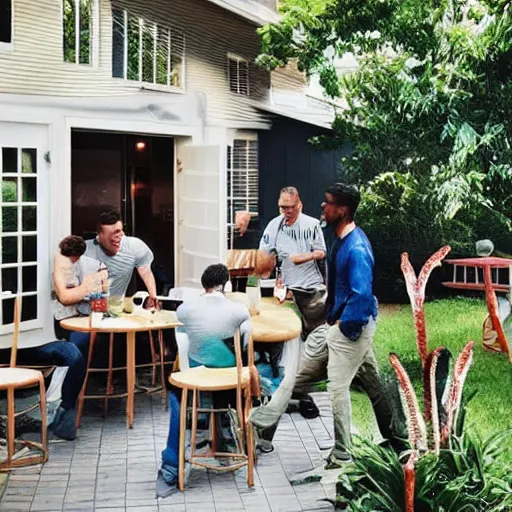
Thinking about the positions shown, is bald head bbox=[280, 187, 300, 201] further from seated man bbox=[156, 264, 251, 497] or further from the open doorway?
the open doorway

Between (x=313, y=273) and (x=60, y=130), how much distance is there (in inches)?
85.5

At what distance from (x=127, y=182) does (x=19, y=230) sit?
10.2 feet

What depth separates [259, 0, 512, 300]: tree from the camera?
27.9ft

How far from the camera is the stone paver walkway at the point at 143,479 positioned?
5902mm

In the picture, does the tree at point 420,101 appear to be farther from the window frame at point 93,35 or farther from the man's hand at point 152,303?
the man's hand at point 152,303

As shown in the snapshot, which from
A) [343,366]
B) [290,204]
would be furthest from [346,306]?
[290,204]

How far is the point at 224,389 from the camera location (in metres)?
6.09

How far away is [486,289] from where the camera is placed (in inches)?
331

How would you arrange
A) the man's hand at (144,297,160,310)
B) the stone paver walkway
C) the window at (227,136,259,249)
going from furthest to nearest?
the window at (227,136,259,249) → the man's hand at (144,297,160,310) → the stone paver walkway

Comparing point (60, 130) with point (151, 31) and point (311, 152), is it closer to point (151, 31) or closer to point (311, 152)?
point (151, 31)

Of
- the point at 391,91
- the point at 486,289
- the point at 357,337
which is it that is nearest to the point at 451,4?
the point at 391,91

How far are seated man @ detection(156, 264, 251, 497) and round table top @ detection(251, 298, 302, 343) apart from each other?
546 mm

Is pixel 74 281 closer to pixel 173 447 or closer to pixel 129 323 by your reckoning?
pixel 129 323

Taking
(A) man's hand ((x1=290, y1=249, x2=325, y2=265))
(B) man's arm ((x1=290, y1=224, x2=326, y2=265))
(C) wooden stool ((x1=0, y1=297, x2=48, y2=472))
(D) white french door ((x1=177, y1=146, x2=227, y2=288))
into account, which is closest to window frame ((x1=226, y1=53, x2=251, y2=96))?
(D) white french door ((x1=177, y1=146, x2=227, y2=288))
